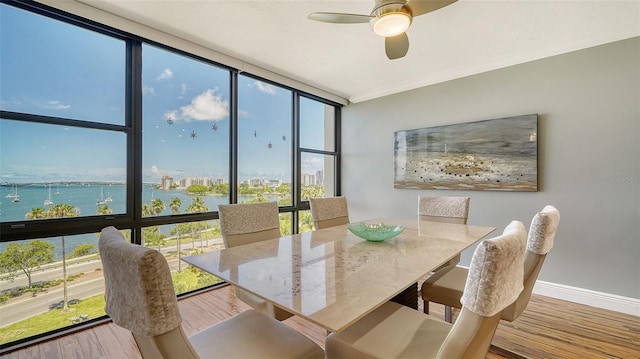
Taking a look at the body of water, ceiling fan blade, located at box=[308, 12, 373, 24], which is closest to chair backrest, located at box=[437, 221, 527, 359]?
ceiling fan blade, located at box=[308, 12, 373, 24]

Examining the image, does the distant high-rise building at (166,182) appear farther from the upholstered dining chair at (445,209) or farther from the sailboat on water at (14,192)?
the upholstered dining chair at (445,209)

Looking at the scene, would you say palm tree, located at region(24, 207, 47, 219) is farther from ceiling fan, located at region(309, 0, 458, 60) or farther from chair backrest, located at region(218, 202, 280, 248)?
ceiling fan, located at region(309, 0, 458, 60)

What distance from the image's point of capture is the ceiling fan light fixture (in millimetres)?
1670

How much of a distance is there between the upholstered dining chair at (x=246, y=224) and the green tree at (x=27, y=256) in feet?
4.66

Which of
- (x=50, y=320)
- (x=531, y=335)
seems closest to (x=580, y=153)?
(x=531, y=335)

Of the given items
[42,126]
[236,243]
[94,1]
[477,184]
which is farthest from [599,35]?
[42,126]

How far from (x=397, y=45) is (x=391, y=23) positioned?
0.41 m

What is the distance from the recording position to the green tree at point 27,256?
6.18 ft

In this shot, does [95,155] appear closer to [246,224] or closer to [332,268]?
[246,224]

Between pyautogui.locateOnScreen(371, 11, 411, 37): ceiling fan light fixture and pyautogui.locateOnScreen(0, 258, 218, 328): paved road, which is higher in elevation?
pyautogui.locateOnScreen(371, 11, 411, 37): ceiling fan light fixture

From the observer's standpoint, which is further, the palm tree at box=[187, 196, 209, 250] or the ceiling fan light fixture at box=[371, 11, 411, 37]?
the palm tree at box=[187, 196, 209, 250]

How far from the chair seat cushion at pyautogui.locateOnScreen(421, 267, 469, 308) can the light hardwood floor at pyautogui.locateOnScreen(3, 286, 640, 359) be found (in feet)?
1.80

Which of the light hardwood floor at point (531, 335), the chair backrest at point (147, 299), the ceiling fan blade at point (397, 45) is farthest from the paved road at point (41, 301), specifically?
the ceiling fan blade at point (397, 45)

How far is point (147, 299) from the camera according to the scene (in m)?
0.66
